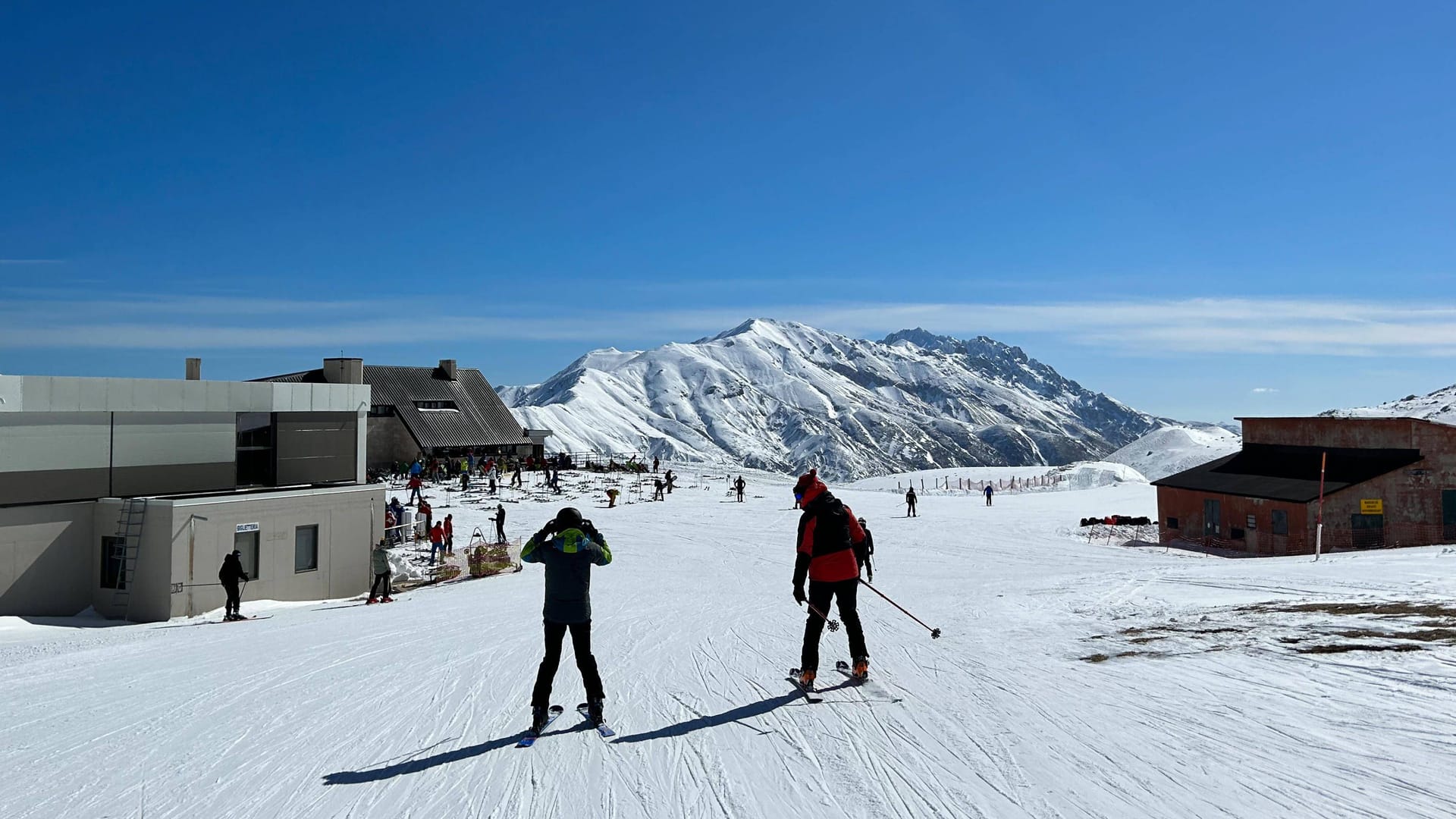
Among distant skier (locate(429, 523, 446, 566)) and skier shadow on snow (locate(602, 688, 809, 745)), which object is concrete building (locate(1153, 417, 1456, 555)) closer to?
distant skier (locate(429, 523, 446, 566))

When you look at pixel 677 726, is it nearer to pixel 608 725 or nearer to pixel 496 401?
pixel 608 725

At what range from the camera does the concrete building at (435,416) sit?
55906 millimetres

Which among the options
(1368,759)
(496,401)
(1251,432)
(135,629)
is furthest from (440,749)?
(496,401)

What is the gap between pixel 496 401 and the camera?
6369 centimetres

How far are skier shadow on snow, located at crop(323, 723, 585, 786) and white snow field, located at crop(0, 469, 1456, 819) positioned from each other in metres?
0.03

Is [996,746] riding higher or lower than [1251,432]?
lower

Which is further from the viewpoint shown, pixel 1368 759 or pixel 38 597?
pixel 38 597

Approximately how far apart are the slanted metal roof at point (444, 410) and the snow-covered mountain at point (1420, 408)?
8234 centimetres

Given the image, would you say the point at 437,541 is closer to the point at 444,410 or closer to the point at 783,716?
the point at 783,716

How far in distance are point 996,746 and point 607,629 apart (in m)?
6.83

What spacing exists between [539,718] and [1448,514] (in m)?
33.3

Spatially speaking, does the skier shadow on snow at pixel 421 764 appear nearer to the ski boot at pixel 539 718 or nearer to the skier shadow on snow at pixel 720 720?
the ski boot at pixel 539 718

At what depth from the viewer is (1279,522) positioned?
29188 mm

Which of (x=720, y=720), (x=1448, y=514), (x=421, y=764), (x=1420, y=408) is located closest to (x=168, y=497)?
(x=421, y=764)
